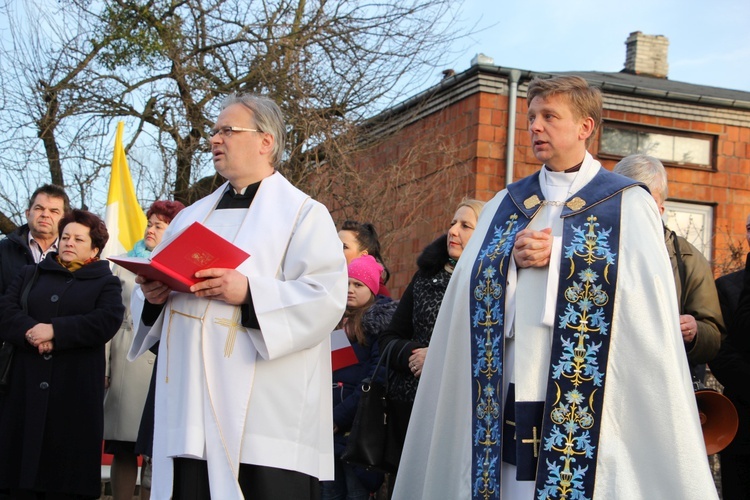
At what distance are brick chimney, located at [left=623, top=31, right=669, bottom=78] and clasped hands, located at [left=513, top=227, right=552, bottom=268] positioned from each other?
18.2 m

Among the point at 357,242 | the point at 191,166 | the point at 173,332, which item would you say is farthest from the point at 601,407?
the point at 191,166

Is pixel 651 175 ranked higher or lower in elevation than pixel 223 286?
higher

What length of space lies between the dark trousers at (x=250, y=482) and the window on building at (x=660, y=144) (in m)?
13.3

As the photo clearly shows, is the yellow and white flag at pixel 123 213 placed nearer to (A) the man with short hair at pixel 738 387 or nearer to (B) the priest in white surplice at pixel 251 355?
(B) the priest in white surplice at pixel 251 355

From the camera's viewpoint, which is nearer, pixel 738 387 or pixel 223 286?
pixel 223 286

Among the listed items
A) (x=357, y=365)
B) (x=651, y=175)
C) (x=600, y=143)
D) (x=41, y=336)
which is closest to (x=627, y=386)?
(x=651, y=175)

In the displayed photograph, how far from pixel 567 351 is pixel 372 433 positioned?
1735 mm

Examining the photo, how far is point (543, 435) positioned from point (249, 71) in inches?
347

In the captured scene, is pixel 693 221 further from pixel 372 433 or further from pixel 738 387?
pixel 372 433

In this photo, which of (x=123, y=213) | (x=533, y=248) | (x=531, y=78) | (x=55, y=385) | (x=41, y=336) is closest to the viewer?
(x=533, y=248)

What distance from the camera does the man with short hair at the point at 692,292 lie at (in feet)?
16.4

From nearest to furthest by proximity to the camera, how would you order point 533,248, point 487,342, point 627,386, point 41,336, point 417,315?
point 627,386, point 533,248, point 487,342, point 417,315, point 41,336

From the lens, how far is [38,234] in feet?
23.6

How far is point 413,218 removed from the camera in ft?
43.0
